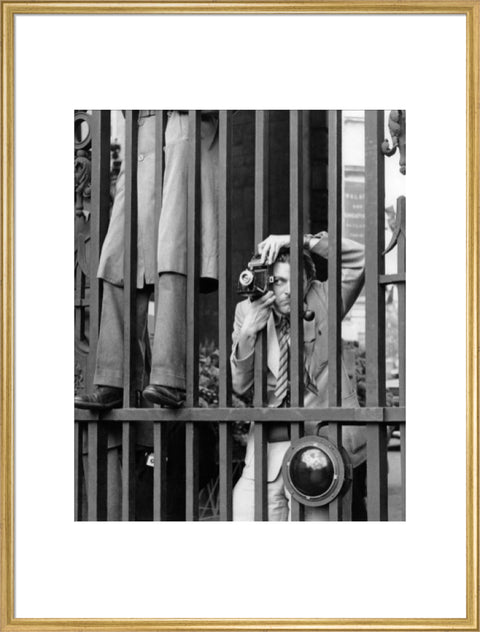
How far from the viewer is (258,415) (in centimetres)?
243

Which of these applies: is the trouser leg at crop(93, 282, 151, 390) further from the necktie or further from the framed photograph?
the necktie

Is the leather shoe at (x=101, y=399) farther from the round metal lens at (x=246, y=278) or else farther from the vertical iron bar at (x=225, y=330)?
the round metal lens at (x=246, y=278)

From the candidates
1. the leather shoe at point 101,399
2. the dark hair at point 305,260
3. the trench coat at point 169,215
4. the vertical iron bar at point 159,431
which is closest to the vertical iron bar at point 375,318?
the dark hair at point 305,260

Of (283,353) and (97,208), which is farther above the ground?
(97,208)

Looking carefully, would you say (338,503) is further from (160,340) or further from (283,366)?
(160,340)

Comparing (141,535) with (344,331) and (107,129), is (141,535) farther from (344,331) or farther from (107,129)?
(107,129)

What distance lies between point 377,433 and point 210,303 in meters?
0.59

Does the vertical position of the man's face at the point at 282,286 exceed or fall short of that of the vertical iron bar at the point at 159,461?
it exceeds it

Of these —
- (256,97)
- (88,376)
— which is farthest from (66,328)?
(256,97)

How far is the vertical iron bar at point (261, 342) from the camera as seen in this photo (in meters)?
2.41

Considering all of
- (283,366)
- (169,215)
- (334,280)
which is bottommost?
(283,366)

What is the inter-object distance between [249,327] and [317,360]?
0.59 ft

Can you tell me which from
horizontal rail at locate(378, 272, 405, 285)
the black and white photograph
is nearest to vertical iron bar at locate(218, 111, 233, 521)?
the black and white photograph

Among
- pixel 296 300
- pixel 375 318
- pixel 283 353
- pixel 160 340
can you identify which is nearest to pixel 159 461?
→ pixel 160 340
